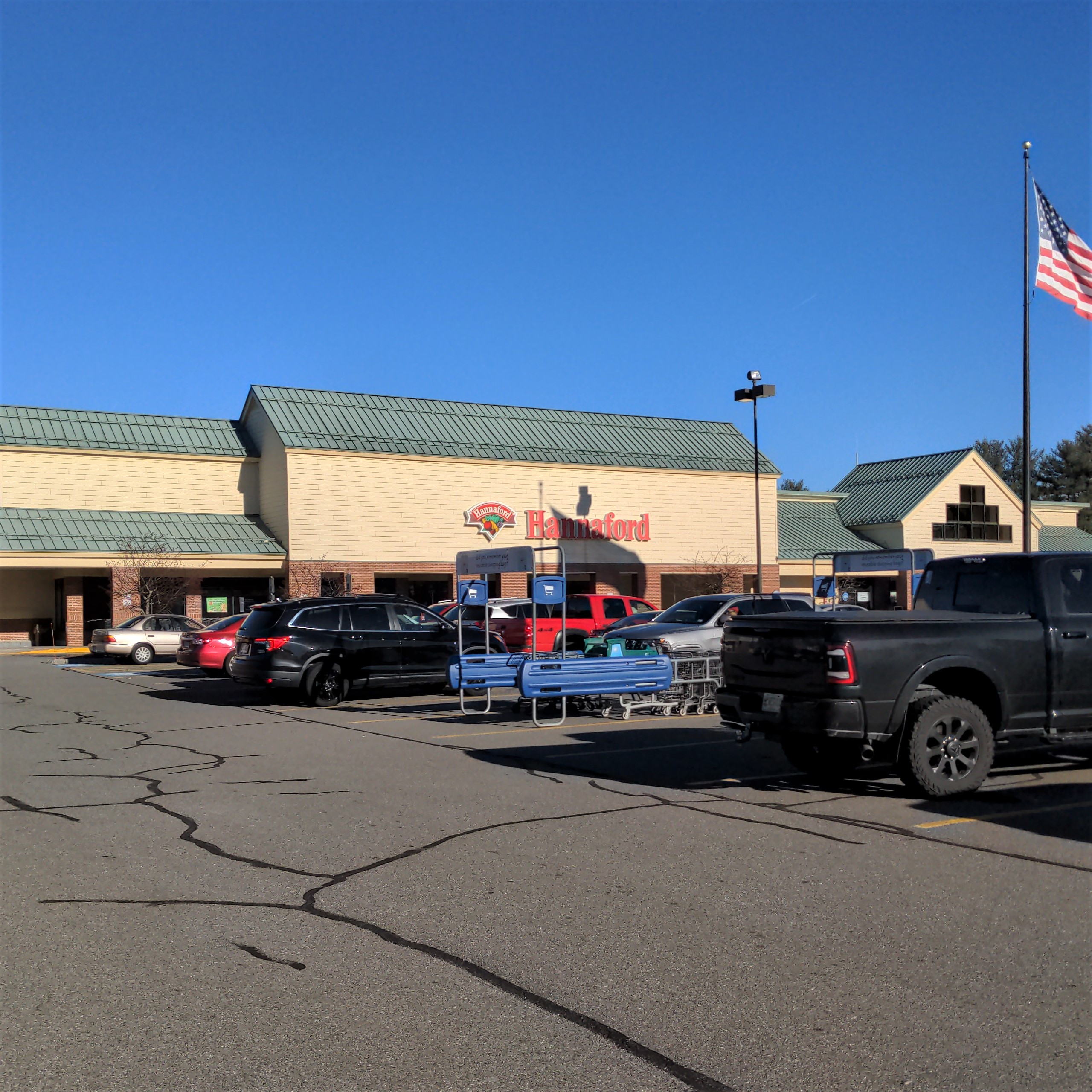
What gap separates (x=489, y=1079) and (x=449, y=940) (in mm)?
1611

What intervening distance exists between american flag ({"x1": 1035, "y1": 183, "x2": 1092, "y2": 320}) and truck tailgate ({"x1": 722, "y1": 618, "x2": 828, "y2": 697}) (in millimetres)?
12989

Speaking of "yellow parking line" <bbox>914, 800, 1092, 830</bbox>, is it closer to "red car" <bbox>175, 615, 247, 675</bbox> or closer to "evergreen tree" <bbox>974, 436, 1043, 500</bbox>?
"red car" <bbox>175, 615, 247, 675</bbox>

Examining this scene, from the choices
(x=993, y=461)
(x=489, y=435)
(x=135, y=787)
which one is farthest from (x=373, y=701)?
(x=993, y=461)

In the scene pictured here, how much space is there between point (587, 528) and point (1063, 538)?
97.6ft

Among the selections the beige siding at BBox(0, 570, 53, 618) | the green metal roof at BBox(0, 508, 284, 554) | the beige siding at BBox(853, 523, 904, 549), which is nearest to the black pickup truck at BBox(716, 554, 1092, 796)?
the green metal roof at BBox(0, 508, 284, 554)

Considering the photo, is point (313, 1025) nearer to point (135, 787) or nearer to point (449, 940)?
point (449, 940)

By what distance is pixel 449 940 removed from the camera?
5.62m

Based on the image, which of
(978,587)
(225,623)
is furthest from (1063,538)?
(978,587)

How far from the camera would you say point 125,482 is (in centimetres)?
4491

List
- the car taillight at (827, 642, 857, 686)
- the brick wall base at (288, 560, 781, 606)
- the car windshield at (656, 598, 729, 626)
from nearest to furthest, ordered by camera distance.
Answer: the car taillight at (827, 642, 857, 686) < the car windshield at (656, 598, 729, 626) < the brick wall base at (288, 560, 781, 606)

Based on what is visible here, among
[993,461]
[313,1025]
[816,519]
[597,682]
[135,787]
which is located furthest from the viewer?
[993,461]

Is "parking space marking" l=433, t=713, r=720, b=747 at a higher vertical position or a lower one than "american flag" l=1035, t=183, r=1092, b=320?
lower

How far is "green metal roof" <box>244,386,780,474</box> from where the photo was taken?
45688mm

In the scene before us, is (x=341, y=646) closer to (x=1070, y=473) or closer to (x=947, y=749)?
(x=947, y=749)
